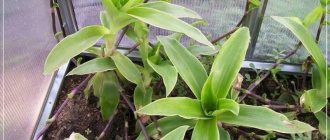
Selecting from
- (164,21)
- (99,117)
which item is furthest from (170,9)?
(99,117)

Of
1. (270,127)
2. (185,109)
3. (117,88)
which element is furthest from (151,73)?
(270,127)

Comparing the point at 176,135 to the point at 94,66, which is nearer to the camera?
the point at 176,135

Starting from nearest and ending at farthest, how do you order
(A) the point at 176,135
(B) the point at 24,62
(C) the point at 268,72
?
(A) the point at 176,135 → (B) the point at 24,62 → (C) the point at 268,72

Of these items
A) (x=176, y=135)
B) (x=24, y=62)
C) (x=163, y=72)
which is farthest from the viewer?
(x=24, y=62)

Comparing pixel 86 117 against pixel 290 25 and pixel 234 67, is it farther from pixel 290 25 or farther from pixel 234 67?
pixel 290 25

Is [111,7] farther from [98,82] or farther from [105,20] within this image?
[98,82]

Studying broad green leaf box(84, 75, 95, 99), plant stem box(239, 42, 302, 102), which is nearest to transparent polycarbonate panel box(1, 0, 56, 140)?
broad green leaf box(84, 75, 95, 99)
